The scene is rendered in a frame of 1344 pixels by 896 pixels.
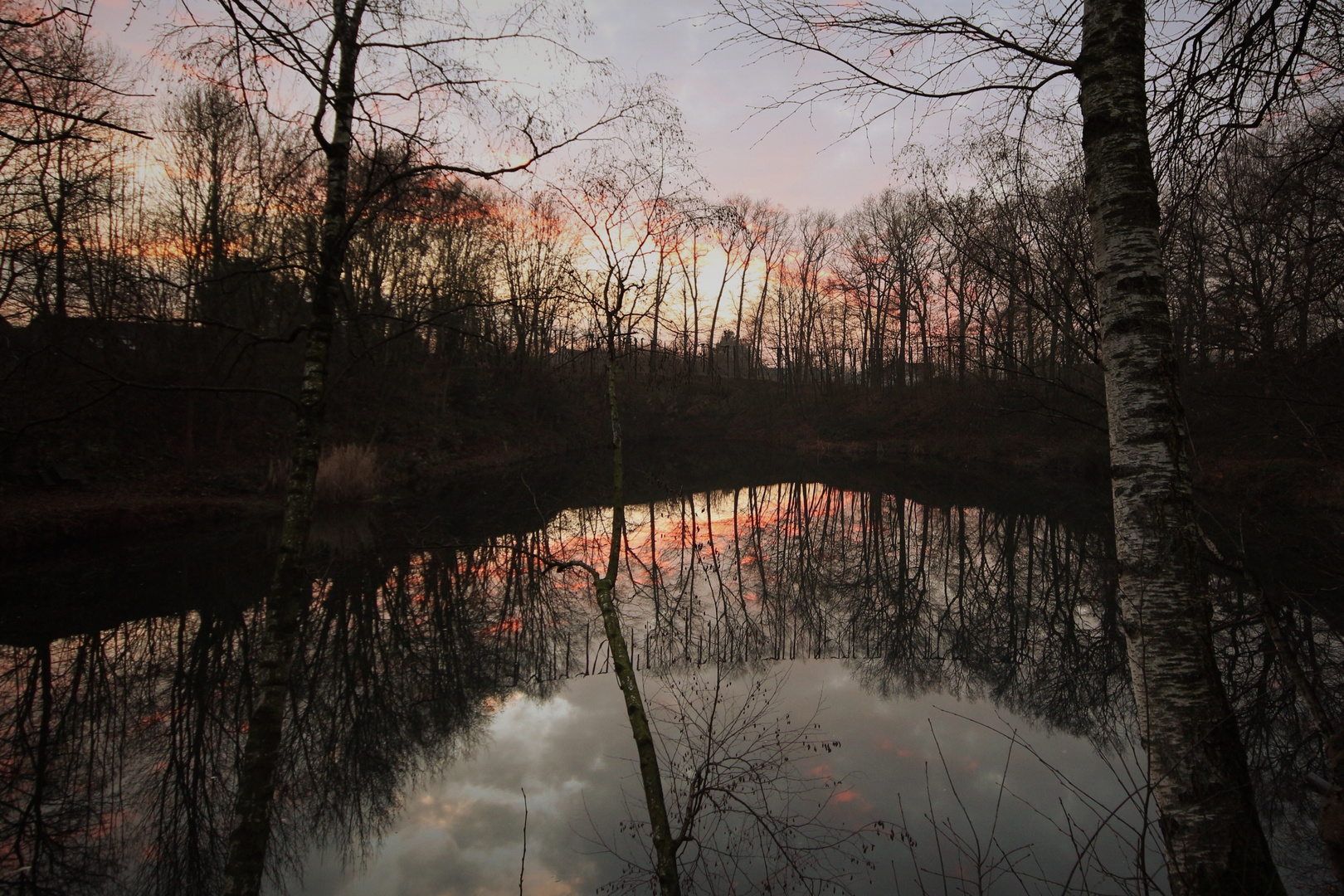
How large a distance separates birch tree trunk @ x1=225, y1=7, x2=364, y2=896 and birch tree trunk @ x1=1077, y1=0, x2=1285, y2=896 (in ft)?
11.5

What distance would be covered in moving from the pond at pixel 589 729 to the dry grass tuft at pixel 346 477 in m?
4.46

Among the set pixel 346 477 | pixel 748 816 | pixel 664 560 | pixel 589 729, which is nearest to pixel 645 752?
pixel 748 816

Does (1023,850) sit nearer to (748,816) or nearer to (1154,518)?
(748,816)

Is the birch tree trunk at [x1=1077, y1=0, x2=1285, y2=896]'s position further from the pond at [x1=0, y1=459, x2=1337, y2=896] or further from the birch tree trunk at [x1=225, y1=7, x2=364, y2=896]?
the birch tree trunk at [x1=225, y1=7, x2=364, y2=896]

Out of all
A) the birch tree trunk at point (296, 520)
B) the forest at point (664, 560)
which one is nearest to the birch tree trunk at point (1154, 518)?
the forest at point (664, 560)

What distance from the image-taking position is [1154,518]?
2219 millimetres

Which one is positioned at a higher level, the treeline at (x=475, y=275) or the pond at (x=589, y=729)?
the treeline at (x=475, y=275)

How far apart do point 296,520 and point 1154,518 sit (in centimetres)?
392

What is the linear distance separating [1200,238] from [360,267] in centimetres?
2284

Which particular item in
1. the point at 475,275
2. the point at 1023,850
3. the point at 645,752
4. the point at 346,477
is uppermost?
the point at 475,275

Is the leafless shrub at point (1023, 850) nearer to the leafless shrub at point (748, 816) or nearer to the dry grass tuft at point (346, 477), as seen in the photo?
the leafless shrub at point (748, 816)

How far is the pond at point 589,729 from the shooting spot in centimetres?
404

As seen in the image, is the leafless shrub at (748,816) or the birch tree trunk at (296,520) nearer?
the birch tree trunk at (296,520)

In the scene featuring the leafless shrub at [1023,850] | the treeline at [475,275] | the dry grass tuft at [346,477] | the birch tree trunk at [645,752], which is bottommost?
the leafless shrub at [1023,850]
